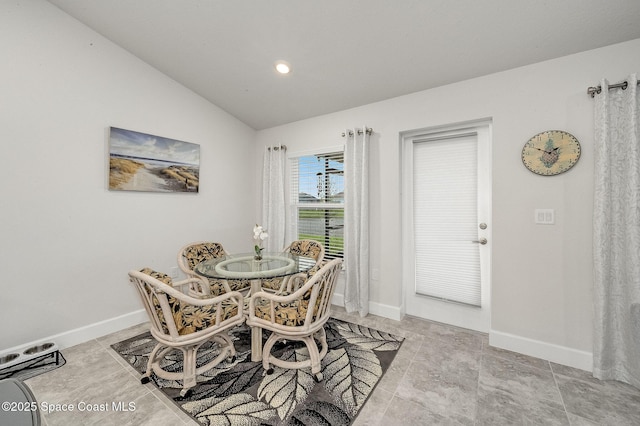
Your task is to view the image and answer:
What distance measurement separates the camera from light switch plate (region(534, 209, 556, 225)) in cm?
223

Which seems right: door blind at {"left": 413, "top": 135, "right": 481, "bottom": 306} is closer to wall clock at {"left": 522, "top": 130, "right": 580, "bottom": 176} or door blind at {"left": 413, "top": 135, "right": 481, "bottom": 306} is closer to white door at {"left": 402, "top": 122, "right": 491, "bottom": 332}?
white door at {"left": 402, "top": 122, "right": 491, "bottom": 332}

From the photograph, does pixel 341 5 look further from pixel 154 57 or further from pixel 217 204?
pixel 217 204

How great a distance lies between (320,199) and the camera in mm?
3717

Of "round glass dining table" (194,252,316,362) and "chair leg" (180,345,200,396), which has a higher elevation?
"round glass dining table" (194,252,316,362)

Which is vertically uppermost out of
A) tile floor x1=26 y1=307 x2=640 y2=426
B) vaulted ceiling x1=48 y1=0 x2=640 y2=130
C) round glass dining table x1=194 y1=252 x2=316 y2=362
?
vaulted ceiling x1=48 y1=0 x2=640 y2=130

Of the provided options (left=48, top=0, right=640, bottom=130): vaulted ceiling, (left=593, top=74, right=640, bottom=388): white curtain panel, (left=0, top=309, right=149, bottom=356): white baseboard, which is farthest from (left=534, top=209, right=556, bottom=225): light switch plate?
(left=0, top=309, right=149, bottom=356): white baseboard

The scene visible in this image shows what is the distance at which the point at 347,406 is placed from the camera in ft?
5.65

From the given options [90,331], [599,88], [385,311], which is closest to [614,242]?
[599,88]

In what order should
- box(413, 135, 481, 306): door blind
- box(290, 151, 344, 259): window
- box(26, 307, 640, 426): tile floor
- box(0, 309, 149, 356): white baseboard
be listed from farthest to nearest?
box(290, 151, 344, 259): window
box(413, 135, 481, 306): door blind
box(0, 309, 149, 356): white baseboard
box(26, 307, 640, 426): tile floor

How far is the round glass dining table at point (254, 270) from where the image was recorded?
206 centimetres

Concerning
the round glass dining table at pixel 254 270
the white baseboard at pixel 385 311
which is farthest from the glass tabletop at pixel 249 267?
the white baseboard at pixel 385 311

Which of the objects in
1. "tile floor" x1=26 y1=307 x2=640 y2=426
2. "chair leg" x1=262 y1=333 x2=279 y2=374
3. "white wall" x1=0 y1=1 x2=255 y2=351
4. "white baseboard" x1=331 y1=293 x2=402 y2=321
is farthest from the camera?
"white baseboard" x1=331 y1=293 x2=402 y2=321

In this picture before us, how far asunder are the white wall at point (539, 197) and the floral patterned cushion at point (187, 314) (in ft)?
8.12

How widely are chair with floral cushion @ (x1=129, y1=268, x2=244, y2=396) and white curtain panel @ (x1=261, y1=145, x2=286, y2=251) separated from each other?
1.83 meters
